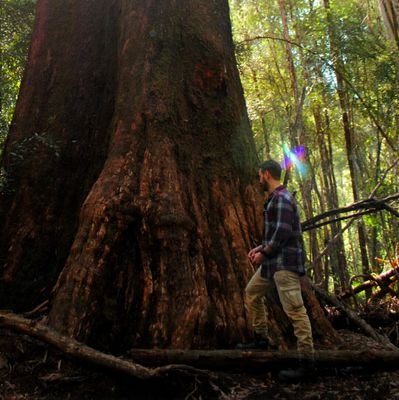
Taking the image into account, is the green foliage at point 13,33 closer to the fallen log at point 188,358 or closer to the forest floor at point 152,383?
the forest floor at point 152,383

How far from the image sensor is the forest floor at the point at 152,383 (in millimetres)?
3057

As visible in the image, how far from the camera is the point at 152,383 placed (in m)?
3.10

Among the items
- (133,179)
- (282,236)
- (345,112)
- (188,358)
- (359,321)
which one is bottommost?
(188,358)

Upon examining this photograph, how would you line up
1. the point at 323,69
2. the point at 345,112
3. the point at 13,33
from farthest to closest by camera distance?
the point at 345,112 → the point at 323,69 → the point at 13,33

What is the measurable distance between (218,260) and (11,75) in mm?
7336

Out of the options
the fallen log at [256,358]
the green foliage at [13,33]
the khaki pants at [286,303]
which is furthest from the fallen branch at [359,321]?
the green foliage at [13,33]

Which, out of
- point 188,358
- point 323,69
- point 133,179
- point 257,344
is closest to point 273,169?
point 133,179

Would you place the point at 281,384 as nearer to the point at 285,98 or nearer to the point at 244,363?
the point at 244,363

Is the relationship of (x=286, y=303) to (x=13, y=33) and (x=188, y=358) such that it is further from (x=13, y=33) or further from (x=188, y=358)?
(x=13, y=33)

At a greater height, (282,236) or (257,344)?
(282,236)

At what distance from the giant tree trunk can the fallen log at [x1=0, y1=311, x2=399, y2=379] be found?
0.31 m

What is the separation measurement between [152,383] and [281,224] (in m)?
1.58

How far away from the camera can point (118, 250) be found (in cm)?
383

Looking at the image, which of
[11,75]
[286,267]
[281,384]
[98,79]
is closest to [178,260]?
[286,267]
